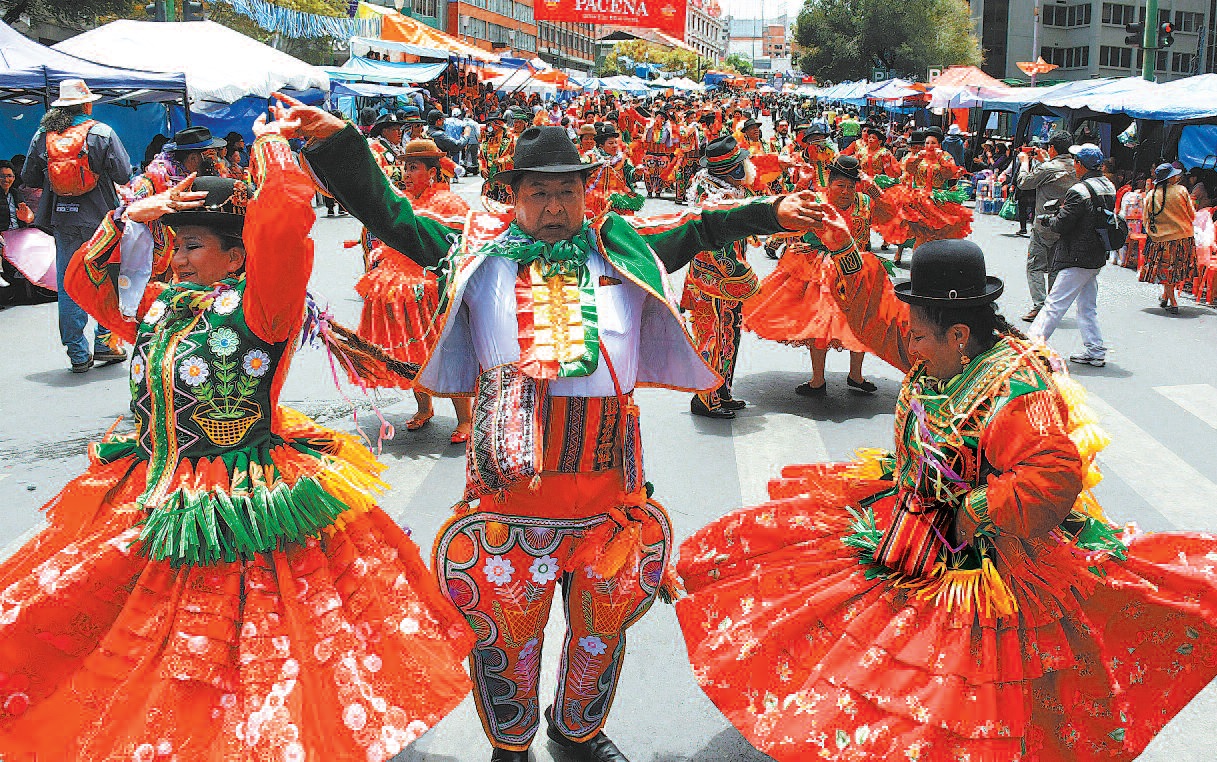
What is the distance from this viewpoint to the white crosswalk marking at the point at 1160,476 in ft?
21.2

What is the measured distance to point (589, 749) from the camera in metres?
3.80

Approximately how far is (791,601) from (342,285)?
11254mm

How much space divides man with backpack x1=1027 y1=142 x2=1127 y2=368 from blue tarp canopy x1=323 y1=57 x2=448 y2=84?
2249cm

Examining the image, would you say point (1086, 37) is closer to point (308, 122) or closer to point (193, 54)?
point (193, 54)

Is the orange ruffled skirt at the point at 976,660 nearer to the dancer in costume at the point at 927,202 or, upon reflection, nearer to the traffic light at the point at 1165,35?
the dancer in costume at the point at 927,202

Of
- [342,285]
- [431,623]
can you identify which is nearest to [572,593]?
[431,623]

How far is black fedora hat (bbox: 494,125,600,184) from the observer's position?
326 cm

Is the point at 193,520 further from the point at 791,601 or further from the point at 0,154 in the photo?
the point at 0,154

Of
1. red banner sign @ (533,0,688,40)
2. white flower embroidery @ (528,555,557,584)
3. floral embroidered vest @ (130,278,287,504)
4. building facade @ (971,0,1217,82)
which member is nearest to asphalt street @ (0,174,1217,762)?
floral embroidered vest @ (130,278,287,504)

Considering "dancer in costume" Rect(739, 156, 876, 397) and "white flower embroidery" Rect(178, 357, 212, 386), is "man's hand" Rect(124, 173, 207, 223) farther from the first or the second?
"dancer in costume" Rect(739, 156, 876, 397)

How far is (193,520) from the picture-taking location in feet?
10.2

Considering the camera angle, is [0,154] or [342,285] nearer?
[342,285]

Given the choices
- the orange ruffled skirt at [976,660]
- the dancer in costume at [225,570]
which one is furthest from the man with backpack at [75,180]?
the orange ruffled skirt at [976,660]

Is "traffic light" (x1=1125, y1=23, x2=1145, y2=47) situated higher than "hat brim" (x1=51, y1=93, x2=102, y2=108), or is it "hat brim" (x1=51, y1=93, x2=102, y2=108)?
"traffic light" (x1=1125, y1=23, x2=1145, y2=47)
